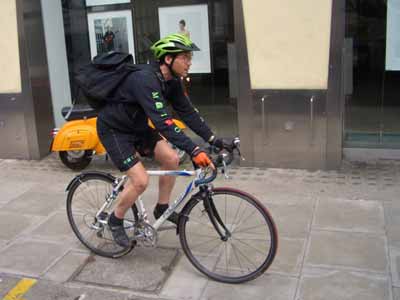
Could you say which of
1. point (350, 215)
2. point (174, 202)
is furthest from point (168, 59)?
point (350, 215)

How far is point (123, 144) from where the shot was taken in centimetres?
392

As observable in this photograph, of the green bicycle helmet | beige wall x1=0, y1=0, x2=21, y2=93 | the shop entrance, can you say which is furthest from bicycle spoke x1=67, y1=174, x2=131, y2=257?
the shop entrance

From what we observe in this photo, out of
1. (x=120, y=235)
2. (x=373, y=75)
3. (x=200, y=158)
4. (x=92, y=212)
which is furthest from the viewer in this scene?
(x=373, y=75)

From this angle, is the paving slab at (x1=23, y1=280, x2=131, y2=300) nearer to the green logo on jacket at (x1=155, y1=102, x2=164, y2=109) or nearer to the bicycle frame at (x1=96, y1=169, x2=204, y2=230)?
the bicycle frame at (x1=96, y1=169, x2=204, y2=230)

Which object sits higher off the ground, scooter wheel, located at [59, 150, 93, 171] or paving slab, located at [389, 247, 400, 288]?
scooter wheel, located at [59, 150, 93, 171]

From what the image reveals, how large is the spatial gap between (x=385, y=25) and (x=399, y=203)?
8.86ft

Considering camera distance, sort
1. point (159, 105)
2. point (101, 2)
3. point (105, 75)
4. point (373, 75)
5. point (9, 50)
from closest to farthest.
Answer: point (159, 105), point (105, 75), point (373, 75), point (9, 50), point (101, 2)

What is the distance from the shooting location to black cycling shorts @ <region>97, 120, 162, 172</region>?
390 cm

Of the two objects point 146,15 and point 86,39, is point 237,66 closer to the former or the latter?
point 146,15

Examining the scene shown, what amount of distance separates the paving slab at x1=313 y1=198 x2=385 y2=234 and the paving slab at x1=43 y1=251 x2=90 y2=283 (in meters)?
2.07

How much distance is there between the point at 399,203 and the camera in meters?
5.29

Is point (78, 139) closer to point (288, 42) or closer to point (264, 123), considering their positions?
point (264, 123)

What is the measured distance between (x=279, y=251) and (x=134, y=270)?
118 cm

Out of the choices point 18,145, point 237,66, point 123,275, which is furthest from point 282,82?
point 18,145
